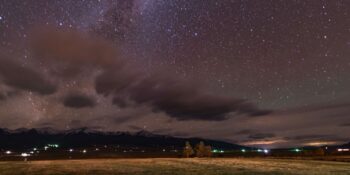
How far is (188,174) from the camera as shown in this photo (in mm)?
49562

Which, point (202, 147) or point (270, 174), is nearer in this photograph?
point (270, 174)

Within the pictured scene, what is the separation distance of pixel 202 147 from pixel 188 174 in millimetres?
111920

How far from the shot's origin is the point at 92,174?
5016 cm

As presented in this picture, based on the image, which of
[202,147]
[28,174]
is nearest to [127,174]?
[28,174]

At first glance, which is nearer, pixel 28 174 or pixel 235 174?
pixel 235 174

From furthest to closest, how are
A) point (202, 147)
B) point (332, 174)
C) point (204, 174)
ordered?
point (202, 147), point (204, 174), point (332, 174)

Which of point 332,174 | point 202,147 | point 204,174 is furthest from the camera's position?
point 202,147

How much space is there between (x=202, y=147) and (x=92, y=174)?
11303 centimetres

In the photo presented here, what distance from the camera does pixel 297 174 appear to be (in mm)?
47906

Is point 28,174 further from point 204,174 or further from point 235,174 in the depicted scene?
point 235,174

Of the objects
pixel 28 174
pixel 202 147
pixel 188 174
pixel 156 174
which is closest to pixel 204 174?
pixel 188 174

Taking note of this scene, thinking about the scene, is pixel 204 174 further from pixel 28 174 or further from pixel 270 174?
pixel 28 174

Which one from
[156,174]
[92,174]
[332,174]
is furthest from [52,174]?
[332,174]

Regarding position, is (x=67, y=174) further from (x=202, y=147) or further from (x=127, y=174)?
(x=202, y=147)
